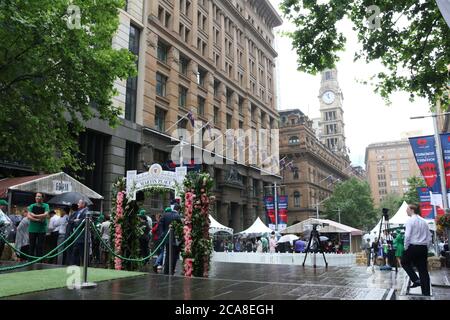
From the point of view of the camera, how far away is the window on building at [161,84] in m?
34.8

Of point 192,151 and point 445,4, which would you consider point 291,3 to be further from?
point 192,151

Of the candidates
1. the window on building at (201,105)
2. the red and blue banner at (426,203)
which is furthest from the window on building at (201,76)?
the red and blue banner at (426,203)

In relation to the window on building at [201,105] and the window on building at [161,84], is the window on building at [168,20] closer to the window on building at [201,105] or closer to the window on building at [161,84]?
the window on building at [161,84]

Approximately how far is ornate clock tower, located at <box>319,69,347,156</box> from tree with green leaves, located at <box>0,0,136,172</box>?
120969 mm

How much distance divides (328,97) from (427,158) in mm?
123295

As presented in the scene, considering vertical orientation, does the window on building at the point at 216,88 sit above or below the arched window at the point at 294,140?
below

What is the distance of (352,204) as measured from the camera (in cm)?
6969

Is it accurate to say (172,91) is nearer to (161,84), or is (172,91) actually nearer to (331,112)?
(161,84)

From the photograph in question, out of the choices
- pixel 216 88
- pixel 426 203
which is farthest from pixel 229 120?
pixel 426 203

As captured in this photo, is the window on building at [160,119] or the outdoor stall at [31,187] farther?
the window on building at [160,119]

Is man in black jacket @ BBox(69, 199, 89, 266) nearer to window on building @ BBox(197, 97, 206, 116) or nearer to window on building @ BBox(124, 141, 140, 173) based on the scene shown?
window on building @ BBox(124, 141, 140, 173)

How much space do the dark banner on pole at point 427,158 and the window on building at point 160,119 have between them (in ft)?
71.9
